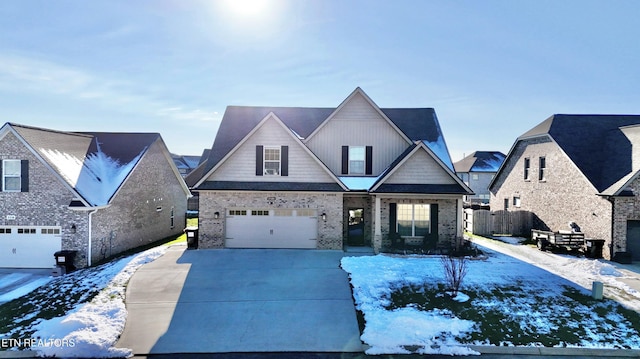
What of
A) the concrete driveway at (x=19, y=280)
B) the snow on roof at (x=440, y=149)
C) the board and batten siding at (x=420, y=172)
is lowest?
the concrete driveway at (x=19, y=280)

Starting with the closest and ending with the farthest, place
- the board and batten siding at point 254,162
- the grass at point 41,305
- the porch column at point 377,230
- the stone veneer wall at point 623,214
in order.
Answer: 1. the grass at point 41,305
2. the stone veneer wall at point 623,214
3. the porch column at point 377,230
4. the board and batten siding at point 254,162

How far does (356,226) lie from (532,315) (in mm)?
9974

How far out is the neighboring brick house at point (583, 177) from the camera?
1617 centimetres

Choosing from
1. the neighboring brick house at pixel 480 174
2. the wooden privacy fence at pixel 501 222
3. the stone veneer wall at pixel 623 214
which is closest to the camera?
the stone veneer wall at pixel 623 214

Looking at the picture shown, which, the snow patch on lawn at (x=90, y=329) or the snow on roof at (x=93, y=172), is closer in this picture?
the snow patch on lawn at (x=90, y=329)

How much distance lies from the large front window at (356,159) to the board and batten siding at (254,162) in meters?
2.62

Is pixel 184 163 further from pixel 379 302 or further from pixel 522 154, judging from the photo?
pixel 379 302

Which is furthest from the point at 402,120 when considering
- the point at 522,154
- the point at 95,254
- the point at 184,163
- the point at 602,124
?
the point at 184,163

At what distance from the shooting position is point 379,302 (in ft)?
34.6

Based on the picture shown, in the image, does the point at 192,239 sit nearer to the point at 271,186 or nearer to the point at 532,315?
the point at 271,186

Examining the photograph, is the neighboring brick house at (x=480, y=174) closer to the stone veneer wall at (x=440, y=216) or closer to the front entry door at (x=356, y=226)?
the stone veneer wall at (x=440, y=216)

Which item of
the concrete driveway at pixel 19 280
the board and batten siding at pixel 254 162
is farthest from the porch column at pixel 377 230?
the concrete driveway at pixel 19 280

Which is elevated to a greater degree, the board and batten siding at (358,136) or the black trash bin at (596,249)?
the board and batten siding at (358,136)

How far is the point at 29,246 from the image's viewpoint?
15.5 meters
